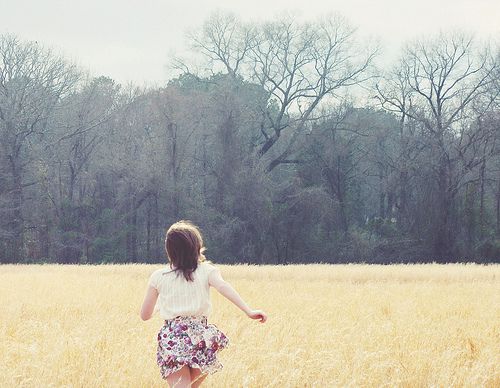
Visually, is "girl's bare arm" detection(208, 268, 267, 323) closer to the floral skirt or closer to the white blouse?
the white blouse

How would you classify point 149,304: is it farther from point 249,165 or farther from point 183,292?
point 249,165

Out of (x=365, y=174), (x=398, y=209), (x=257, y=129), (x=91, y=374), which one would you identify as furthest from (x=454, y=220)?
(x=91, y=374)

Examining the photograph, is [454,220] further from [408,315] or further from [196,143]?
[408,315]

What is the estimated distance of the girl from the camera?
199 inches

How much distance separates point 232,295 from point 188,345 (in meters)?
0.44

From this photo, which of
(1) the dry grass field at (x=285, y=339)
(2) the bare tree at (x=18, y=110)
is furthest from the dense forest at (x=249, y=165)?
(1) the dry grass field at (x=285, y=339)

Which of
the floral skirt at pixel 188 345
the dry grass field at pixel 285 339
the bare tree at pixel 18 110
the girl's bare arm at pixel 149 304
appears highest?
the bare tree at pixel 18 110

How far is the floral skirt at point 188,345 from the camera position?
504 cm

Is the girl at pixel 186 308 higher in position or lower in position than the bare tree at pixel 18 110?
lower

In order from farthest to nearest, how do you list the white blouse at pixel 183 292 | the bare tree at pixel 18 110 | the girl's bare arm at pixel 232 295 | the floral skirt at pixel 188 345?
the bare tree at pixel 18 110, the white blouse at pixel 183 292, the floral skirt at pixel 188 345, the girl's bare arm at pixel 232 295

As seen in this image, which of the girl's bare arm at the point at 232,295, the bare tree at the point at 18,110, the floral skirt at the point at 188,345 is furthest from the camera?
the bare tree at the point at 18,110

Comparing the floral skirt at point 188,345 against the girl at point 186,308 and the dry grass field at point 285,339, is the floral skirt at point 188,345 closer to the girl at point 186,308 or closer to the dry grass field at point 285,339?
the girl at point 186,308

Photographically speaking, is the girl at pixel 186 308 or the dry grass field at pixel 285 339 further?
the dry grass field at pixel 285 339

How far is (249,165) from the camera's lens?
40.9 meters
